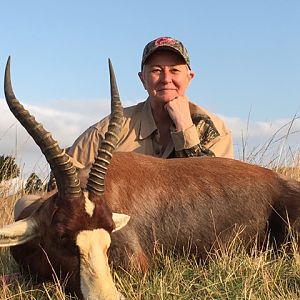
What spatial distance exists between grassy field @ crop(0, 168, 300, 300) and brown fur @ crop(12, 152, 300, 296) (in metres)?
0.20

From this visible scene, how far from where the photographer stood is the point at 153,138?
8.02 m

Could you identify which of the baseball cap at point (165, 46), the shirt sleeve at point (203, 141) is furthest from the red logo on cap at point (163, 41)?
the shirt sleeve at point (203, 141)

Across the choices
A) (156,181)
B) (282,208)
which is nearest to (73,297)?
(156,181)

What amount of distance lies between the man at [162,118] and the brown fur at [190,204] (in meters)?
1.09

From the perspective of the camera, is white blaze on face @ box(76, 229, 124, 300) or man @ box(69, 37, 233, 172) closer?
white blaze on face @ box(76, 229, 124, 300)

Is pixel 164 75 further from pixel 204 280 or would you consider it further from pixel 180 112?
pixel 204 280

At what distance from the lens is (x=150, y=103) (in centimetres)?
816

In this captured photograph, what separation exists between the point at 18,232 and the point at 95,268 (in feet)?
2.59

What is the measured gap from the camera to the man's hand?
298 inches

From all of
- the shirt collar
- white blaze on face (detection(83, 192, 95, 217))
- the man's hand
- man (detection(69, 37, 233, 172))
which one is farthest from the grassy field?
the shirt collar

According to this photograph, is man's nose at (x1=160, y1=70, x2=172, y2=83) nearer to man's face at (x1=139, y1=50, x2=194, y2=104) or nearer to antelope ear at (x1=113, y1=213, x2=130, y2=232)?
man's face at (x1=139, y1=50, x2=194, y2=104)

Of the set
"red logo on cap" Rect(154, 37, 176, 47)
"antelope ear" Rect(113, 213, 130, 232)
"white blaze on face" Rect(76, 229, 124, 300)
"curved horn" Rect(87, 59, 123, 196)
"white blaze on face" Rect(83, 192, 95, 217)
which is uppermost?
"red logo on cap" Rect(154, 37, 176, 47)

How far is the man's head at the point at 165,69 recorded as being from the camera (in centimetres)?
797

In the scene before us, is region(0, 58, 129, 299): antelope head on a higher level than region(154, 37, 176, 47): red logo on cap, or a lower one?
lower
